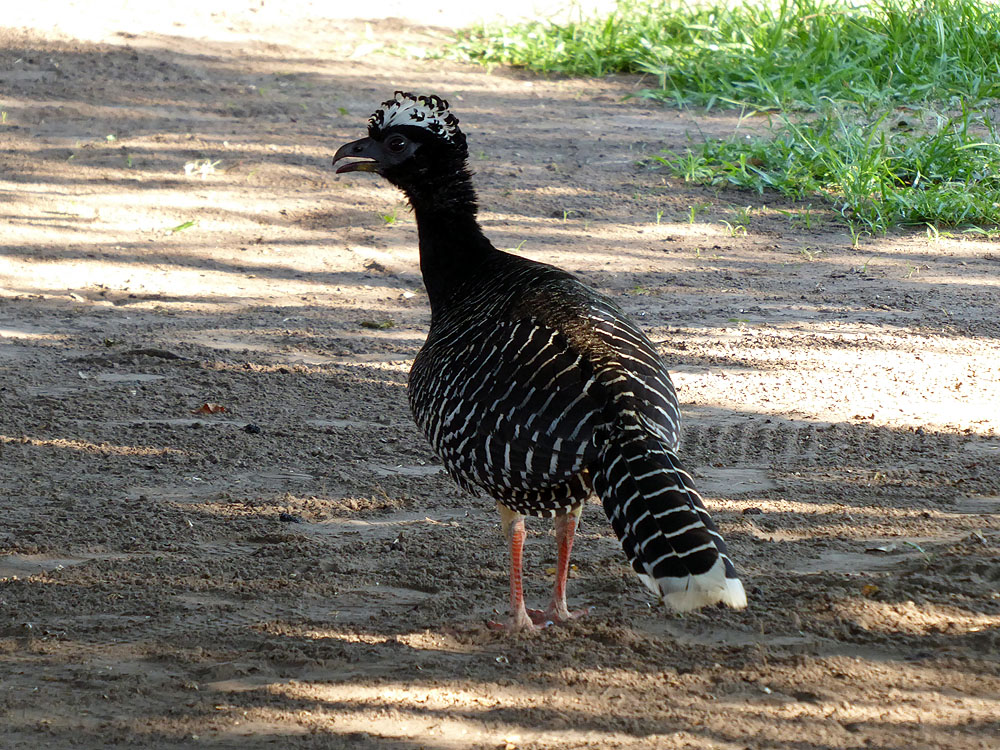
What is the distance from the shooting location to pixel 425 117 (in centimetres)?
475

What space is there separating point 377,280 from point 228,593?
423 centimetres

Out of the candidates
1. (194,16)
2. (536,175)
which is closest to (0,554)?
(536,175)

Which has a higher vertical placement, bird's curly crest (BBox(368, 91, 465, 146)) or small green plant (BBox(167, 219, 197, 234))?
bird's curly crest (BBox(368, 91, 465, 146))

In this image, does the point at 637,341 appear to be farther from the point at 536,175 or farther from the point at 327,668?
the point at 536,175

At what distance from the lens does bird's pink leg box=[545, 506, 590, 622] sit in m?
4.08

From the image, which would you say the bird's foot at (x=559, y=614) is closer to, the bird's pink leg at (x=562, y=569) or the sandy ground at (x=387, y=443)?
the bird's pink leg at (x=562, y=569)

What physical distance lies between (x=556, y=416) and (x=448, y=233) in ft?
5.02

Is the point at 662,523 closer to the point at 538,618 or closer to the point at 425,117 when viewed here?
the point at 538,618

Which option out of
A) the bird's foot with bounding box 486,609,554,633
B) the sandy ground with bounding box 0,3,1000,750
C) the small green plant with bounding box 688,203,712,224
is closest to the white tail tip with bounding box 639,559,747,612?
the sandy ground with bounding box 0,3,1000,750

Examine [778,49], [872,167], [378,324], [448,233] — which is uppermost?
[778,49]

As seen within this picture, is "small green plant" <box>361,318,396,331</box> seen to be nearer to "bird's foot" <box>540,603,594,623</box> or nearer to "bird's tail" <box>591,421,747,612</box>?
"bird's foot" <box>540,603,594,623</box>

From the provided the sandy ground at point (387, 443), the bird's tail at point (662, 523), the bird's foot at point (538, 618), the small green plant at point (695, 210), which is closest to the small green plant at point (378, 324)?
the sandy ground at point (387, 443)

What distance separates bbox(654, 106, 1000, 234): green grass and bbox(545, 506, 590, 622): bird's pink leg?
18.8ft

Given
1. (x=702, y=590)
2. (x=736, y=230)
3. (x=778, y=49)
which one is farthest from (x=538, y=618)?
(x=778, y=49)
